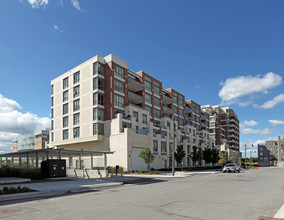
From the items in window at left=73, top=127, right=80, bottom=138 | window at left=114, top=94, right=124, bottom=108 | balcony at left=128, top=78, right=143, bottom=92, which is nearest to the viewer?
window at left=114, top=94, right=124, bottom=108

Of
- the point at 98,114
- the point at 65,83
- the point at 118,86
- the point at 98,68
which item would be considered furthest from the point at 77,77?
the point at 98,114

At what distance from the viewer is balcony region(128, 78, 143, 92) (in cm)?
5176

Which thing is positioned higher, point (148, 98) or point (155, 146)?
point (148, 98)

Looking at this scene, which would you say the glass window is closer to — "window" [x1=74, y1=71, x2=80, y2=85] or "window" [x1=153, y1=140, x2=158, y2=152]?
"window" [x1=74, y1=71, x2=80, y2=85]

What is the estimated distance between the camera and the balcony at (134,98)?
51.6 metres

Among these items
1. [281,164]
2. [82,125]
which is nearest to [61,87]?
[82,125]

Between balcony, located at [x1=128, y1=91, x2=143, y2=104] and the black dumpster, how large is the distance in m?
27.5

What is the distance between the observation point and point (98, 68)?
48.2m

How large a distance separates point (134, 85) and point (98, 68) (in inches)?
338

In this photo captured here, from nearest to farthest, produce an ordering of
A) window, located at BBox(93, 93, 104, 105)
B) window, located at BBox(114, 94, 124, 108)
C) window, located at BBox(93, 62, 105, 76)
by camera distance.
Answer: window, located at BBox(93, 93, 104, 105)
window, located at BBox(114, 94, 124, 108)
window, located at BBox(93, 62, 105, 76)

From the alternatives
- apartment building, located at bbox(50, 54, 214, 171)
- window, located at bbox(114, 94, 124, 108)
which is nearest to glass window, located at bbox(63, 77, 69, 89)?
apartment building, located at bbox(50, 54, 214, 171)

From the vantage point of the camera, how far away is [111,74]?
155ft

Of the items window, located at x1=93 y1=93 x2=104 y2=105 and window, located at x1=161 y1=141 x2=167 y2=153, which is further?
window, located at x1=161 y1=141 x2=167 y2=153

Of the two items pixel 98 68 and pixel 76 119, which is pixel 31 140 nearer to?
pixel 76 119
